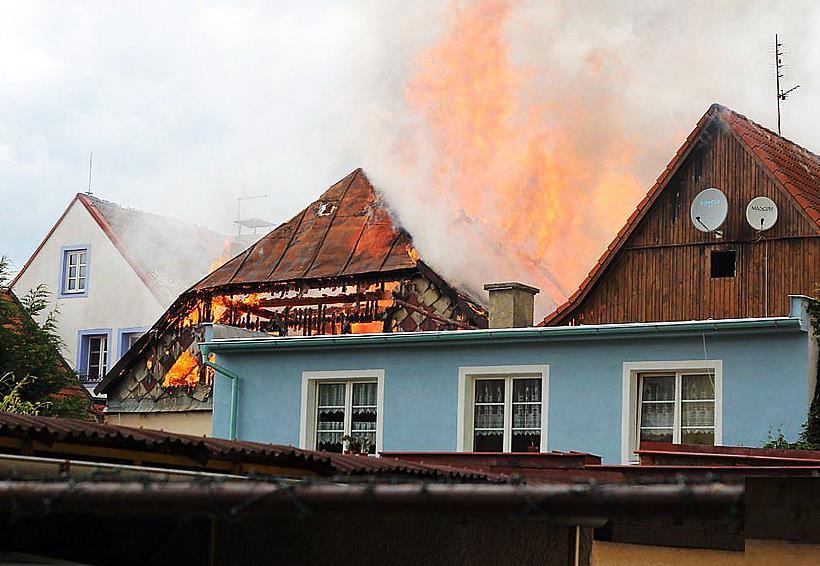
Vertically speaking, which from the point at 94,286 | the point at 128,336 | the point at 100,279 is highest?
the point at 100,279

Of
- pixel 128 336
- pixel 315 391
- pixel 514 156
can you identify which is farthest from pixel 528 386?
pixel 128 336

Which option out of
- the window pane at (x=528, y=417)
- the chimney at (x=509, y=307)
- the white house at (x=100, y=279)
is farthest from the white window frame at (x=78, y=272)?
the window pane at (x=528, y=417)

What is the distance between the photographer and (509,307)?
66.6ft

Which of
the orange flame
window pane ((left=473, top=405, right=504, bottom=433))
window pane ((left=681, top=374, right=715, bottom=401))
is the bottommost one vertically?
window pane ((left=473, top=405, right=504, bottom=433))

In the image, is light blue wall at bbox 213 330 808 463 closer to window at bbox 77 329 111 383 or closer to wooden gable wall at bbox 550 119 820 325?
wooden gable wall at bbox 550 119 820 325

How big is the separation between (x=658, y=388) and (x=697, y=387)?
1.77 feet

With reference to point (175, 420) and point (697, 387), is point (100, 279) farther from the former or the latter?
point (697, 387)

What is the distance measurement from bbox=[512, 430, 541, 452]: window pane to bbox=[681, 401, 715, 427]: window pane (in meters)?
2.02

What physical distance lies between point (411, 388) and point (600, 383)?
2.88 metres

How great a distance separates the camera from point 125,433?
320 inches

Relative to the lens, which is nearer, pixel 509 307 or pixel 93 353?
pixel 509 307

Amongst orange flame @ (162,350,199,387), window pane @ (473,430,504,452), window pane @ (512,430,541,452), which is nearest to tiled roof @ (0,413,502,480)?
window pane @ (512,430,541,452)

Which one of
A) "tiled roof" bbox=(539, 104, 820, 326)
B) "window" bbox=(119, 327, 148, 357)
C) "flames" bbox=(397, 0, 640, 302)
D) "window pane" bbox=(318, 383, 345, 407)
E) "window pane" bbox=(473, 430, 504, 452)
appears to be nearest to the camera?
"window pane" bbox=(473, 430, 504, 452)

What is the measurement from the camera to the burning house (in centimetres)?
2969
